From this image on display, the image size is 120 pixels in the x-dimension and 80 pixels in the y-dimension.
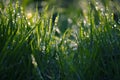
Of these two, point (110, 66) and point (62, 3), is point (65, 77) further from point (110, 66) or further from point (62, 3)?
point (62, 3)

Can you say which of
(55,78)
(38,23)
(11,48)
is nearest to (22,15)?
(38,23)

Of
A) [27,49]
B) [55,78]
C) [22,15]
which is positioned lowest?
[55,78]

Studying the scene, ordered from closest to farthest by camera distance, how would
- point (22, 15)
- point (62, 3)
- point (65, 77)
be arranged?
point (65, 77), point (22, 15), point (62, 3)

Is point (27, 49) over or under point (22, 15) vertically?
under

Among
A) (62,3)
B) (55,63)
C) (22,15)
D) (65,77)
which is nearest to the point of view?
(65,77)

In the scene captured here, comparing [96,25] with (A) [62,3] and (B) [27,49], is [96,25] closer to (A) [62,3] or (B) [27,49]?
(B) [27,49]

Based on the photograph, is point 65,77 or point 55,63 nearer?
point 65,77
